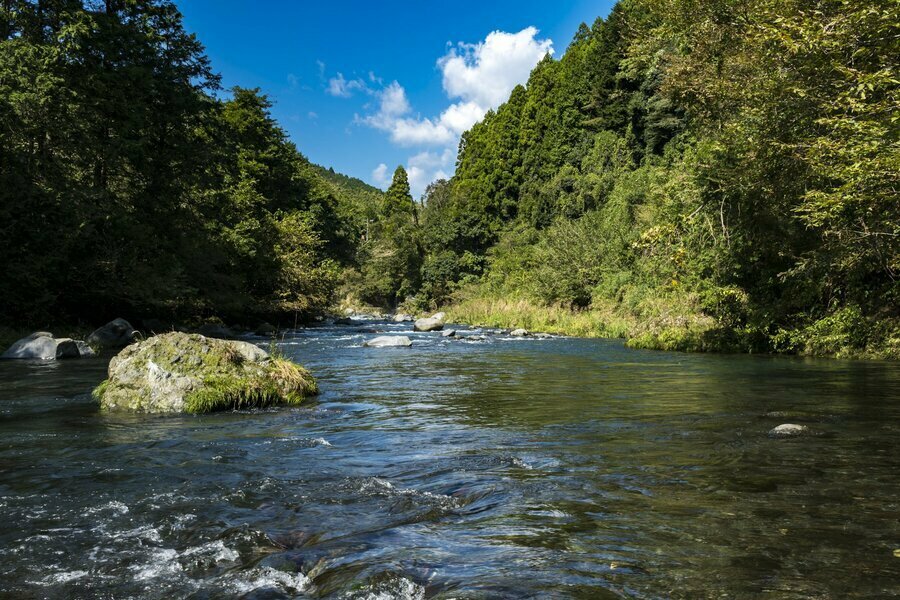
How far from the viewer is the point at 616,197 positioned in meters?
46.5

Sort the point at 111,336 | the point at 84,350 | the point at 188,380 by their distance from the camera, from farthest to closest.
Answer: the point at 111,336 < the point at 84,350 < the point at 188,380

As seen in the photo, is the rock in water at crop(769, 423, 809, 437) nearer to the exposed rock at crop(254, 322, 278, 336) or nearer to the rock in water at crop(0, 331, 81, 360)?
the rock in water at crop(0, 331, 81, 360)

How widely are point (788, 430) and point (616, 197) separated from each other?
135 ft

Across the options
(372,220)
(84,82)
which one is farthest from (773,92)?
(372,220)

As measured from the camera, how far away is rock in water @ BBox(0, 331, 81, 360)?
57.1 feet

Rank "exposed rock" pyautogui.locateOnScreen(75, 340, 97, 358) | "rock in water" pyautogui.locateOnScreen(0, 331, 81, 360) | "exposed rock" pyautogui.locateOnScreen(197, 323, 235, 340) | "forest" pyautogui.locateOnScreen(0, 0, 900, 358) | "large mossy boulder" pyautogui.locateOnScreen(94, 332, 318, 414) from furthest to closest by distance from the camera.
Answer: "exposed rock" pyautogui.locateOnScreen(197, 323, 235, 340) < "exposed rock" pyautogui.locateOnScreen(75, 340, 97, 358) < "rock in water" pyautogui.locateOnScreen(0, 331, 81, 360) < "forest" pyautogui.locateOnScreen(0, 0, 900, 358) < "large mossy boulder" pyautogui.locateOnScreen(94, 332, 318, 414)

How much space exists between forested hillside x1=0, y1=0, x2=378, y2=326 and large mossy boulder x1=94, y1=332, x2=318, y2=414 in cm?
1316

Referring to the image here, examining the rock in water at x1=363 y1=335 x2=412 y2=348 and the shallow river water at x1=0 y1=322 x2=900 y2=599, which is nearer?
the shallow river water at x1=0 y1=322 x2=900 y2=599

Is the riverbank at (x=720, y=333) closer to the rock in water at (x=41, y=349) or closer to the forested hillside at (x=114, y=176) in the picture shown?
the forested hillside at (x=114, y=176)

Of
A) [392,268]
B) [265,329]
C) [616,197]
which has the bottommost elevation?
[265,329]

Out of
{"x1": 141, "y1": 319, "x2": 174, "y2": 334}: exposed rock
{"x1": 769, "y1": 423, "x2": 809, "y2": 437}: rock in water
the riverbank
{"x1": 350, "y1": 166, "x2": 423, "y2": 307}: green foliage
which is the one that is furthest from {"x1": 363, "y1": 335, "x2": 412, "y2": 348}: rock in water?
{"x1": 350, "y1": 166, "x2": 423, "y2": 307}: green foliage

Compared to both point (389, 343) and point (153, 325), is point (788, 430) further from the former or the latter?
point (153, 325)

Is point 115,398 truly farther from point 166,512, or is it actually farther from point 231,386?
point 166,512

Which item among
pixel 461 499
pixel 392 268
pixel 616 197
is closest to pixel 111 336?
pixel 461 499
